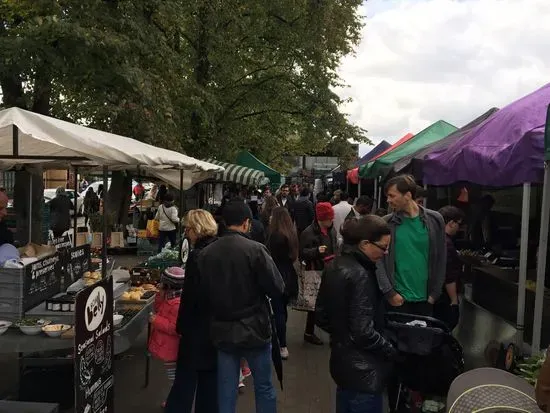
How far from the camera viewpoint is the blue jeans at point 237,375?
368cm

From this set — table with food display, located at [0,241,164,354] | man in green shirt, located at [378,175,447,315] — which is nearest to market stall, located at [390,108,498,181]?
man in green shirt, located at [378,175,447,315]

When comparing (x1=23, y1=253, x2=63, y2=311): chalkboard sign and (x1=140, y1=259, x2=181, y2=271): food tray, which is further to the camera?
(x1=140, y1=259, x2=181, y2=271): food tray

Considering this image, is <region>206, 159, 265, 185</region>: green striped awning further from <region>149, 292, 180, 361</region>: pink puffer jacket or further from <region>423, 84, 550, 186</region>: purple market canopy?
<region>149, 292, 180, 361</region>: pink puffer jacket

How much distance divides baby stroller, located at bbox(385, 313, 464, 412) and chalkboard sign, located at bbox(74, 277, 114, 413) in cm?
189

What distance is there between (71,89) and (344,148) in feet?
39.4

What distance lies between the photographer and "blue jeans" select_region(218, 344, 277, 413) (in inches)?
145

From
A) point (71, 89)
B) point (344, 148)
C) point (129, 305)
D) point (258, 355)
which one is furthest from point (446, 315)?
point (344, 148)

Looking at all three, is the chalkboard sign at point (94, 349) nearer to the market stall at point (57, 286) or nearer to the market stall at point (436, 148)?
the market stall at point (57, 286)

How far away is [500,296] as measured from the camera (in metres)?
5.81

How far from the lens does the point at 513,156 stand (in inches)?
163

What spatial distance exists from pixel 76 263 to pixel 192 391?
2.20m

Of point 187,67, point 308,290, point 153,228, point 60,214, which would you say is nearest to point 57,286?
point 308,290

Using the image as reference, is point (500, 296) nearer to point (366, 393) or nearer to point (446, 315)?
point (446, 315)

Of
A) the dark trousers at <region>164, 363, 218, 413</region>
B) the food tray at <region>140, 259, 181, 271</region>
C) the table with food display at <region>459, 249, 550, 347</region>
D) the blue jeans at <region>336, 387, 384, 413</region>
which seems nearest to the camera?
the blue jeans at <region>336, 387, 384, 413</region>
